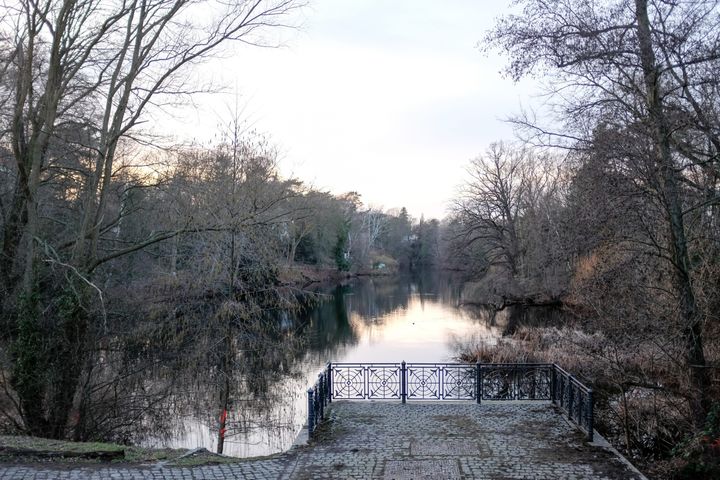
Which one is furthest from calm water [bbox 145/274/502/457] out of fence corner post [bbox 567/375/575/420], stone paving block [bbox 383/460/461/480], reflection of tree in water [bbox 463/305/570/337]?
fence corner post [bbox 567/375/575/420]

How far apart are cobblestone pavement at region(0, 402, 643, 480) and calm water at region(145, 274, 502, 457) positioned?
274 cm

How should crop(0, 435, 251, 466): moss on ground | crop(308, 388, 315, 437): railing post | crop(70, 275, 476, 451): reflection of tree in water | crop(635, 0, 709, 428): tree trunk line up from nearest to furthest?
crop(0, 435, 251, 466): moss on ground, crop(635, 0, 709, 428): tree trunk, crop(308, 388, 315, 437): railing post, crop(70, 275, 476, 451): reflection of tree in water

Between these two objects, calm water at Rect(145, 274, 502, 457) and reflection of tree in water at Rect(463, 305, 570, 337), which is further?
reflection of tree in water at Rect(463, 305, 570, 337)

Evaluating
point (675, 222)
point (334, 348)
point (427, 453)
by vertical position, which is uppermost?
point (675, 222)

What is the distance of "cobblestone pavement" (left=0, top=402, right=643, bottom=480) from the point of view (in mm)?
7406

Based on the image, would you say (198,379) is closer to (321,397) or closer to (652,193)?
(321,397)

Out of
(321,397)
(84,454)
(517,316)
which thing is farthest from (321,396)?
(517,316)

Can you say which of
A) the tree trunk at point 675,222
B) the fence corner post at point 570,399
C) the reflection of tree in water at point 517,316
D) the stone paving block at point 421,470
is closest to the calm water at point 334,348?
the reflection of tree in water at point 517,316

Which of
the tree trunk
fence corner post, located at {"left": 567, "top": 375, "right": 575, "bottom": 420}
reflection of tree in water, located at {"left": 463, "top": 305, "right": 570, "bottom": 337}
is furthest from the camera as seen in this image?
reflection of tree in water, located at {"left": 463, "top": 305, "right": 570, "bottom": 337}

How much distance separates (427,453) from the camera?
8.73 metres

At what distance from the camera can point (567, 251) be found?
10469mm

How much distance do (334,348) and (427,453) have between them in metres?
16.0

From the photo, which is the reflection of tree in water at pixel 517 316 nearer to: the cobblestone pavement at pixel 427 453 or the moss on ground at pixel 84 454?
the cobblestone pavement at pixel 427 453

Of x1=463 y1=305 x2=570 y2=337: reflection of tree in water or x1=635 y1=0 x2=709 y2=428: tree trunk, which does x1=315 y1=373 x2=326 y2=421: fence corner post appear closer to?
x1=635 y1=0 x2=709 y2=428: tree trunk
